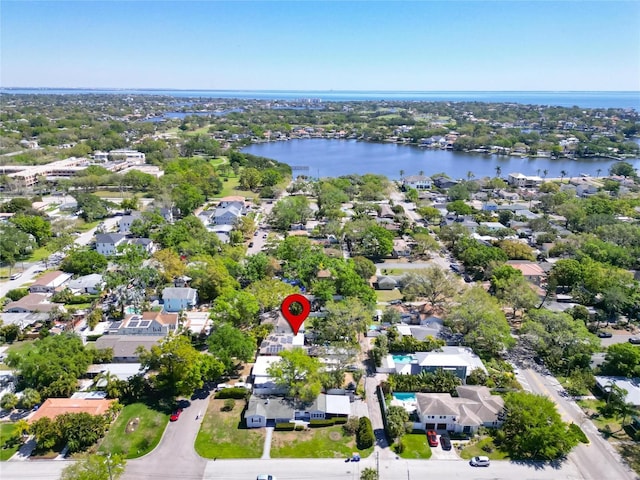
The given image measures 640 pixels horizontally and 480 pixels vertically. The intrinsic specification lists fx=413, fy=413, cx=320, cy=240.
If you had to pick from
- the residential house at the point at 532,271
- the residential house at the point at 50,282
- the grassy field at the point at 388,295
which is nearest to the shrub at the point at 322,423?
the grassy field at the point at 388,295

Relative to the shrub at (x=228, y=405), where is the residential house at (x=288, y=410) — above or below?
above

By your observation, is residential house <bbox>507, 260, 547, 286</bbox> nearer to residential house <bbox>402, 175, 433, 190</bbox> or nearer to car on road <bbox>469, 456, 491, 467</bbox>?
car on road <bbox>469, 456, 491, 467</bbox>

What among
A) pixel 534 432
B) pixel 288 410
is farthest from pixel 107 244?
pixel 534 432

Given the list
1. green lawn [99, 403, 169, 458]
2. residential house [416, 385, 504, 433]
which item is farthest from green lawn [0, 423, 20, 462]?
residential house [416, 385, 504, 433]

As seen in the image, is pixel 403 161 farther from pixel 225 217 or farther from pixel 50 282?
pixel 50 282

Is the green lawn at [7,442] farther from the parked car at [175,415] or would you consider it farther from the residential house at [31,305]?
the residential house at [31,305]
